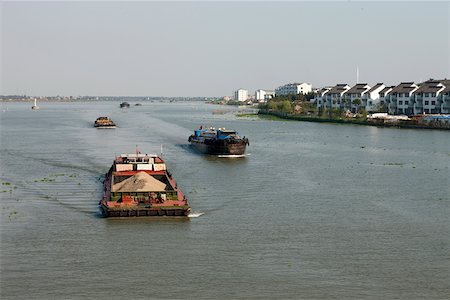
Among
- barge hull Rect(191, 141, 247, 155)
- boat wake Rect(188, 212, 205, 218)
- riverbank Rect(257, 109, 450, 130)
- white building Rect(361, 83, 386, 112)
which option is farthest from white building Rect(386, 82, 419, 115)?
boat wake Rect(188, 212, 205, 218)

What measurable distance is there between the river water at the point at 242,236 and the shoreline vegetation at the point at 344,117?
101ft

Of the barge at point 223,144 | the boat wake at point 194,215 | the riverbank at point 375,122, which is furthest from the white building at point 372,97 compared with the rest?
the boat wake at point 194,215

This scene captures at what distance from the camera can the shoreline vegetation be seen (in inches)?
2516

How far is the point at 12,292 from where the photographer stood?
13.7 m

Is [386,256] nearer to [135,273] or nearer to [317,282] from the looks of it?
[317,282]

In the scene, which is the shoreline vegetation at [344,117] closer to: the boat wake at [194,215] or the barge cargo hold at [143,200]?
the barge cargo hold at [143,200]

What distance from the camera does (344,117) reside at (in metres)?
77.5

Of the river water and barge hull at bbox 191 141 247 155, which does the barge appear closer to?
barge hull at bbox 191 141 247 155

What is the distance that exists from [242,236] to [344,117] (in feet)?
201

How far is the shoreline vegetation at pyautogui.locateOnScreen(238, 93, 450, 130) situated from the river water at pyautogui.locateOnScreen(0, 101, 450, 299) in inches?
1207

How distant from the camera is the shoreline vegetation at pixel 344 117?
63906 mm

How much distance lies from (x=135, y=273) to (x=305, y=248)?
4.62 m

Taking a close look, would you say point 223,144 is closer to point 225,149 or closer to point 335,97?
point 225,149

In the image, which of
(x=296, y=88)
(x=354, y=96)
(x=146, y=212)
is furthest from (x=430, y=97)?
(x=296, y=88)
